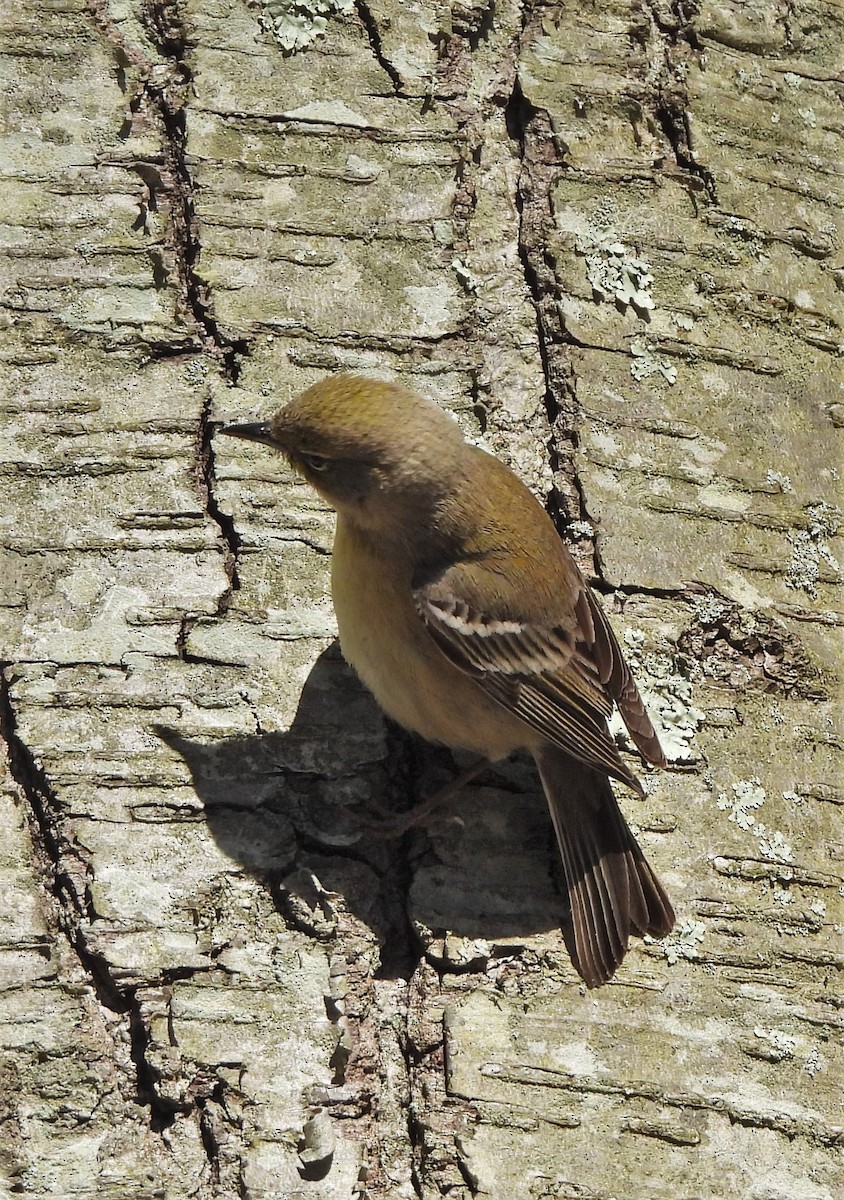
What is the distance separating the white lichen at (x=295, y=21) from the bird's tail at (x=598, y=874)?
2.23 metres

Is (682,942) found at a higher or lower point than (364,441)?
lower

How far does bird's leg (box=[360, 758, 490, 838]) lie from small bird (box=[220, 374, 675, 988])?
214mm

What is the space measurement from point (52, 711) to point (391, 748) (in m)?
0.86

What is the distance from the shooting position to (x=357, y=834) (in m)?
2.96

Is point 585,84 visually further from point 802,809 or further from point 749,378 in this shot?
point 802,809

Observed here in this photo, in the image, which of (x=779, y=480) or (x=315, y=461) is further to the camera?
(x=779, y=480)

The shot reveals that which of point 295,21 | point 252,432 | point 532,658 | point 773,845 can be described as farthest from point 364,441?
point 773,845

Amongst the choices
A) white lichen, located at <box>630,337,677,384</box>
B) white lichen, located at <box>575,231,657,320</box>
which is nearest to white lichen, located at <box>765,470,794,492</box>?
white lichen, located at <box>630,337,677,384</box>

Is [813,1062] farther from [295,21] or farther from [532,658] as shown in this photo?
[295,21]

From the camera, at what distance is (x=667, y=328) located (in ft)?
12.0

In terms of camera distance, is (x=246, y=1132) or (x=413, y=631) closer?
(x=246, y=1132)

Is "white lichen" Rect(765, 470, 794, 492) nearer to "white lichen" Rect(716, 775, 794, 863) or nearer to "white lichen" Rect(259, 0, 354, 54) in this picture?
"white lichen" Rect(716, 775, 794, 863)

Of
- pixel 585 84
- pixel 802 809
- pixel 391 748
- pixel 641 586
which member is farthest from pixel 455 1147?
pixel 585 84

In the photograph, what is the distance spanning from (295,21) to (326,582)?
1696mm
